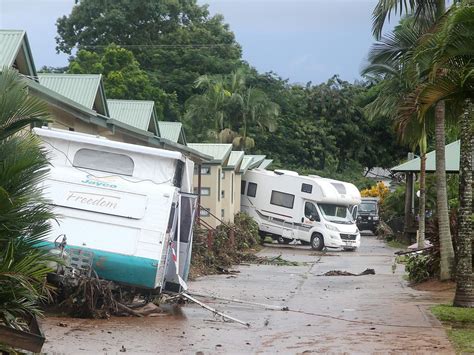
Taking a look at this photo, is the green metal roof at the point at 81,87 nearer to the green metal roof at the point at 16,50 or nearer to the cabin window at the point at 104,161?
the green metal roof at the point at 16,50

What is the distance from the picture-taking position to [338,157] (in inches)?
2662

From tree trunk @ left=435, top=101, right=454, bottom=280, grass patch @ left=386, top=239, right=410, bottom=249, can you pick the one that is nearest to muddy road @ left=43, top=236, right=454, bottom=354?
tree trunk @ left=435, top=101, right=454, bottom=280

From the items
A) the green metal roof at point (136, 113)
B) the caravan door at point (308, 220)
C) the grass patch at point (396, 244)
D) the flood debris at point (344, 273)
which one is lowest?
the flood debris at point (344, 273)

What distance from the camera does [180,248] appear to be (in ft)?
49.7

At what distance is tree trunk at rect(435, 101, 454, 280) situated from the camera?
61.9 feet

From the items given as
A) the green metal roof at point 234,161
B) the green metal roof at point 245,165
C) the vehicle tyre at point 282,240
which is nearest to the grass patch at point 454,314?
the green metal roof at point 234,161

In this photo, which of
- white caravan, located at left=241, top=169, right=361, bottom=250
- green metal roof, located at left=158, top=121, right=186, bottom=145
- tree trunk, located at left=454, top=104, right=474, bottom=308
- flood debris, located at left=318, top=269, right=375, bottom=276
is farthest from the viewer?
white caravan, located at left=241, top=169, right=361, bottom=250

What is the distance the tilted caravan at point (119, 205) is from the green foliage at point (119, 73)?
30235mm

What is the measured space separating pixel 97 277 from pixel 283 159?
2036 inches

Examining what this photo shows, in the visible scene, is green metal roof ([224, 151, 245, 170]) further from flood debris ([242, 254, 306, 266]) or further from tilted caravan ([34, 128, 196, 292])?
tilted caravan ([34, 128, 196, 292])

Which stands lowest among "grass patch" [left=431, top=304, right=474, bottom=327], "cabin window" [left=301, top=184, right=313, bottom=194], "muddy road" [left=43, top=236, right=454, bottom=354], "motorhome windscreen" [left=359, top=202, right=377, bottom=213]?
"muddy road" [left=43, top=236, right=454, bottom=354]

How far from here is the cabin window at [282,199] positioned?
37250 millimetres

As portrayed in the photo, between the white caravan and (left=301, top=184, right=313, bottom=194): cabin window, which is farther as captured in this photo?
(left=301, top=184, right=313, bottom=194): cabin window

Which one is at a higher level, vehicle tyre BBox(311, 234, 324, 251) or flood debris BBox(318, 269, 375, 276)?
vehicle tyre BBox(311, 234, 324, 251)
